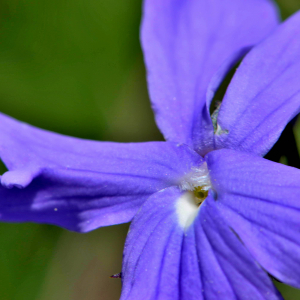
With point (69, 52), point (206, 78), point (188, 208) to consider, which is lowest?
point (188, 208)

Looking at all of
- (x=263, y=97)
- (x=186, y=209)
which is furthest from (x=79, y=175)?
(x=263, y=97)

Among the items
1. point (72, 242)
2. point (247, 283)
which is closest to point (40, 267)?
point (72, 242)

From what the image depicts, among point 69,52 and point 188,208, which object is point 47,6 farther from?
point 188,208

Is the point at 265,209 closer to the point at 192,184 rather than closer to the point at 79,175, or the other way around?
the point at 192,184

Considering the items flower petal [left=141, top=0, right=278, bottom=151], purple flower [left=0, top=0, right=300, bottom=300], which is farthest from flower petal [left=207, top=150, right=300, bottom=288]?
flower petal [left=141, top=0, right=278, bottom=151]

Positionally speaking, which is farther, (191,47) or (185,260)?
(191,47)

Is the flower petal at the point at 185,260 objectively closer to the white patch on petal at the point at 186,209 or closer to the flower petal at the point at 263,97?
the white patch on petal at the point at 186,209
